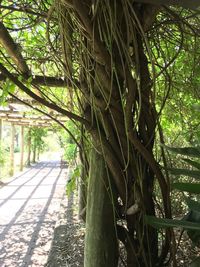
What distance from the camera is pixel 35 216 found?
602cm

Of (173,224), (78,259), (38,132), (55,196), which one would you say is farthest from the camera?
(38,132)

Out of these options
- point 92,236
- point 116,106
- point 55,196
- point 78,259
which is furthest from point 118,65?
point 55,196

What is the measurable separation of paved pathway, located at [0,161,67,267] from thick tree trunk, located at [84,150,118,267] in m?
2.78

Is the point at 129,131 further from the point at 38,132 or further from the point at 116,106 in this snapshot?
the point at 38,132

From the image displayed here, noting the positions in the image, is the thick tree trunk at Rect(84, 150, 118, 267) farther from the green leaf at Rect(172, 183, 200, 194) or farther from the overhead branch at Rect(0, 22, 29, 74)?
the overhead branch at Rect(0, 22, 29, 74)

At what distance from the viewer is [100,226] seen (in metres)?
1.11

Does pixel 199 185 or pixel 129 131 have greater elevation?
pixel 129 131

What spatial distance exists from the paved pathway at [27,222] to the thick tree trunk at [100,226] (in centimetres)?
278

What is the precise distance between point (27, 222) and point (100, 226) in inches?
189

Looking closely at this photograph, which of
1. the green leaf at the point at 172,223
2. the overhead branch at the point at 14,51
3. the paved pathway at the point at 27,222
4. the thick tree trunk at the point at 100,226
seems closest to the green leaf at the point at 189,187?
the green leaf at the point at 172,223

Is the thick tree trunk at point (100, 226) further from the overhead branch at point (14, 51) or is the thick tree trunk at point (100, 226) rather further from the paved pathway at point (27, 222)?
the paved pathway at point (27, 222)

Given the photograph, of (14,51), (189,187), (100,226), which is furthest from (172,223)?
(14,51)

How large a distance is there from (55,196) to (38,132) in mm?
12283

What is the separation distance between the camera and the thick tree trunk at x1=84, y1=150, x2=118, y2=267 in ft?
3.62
